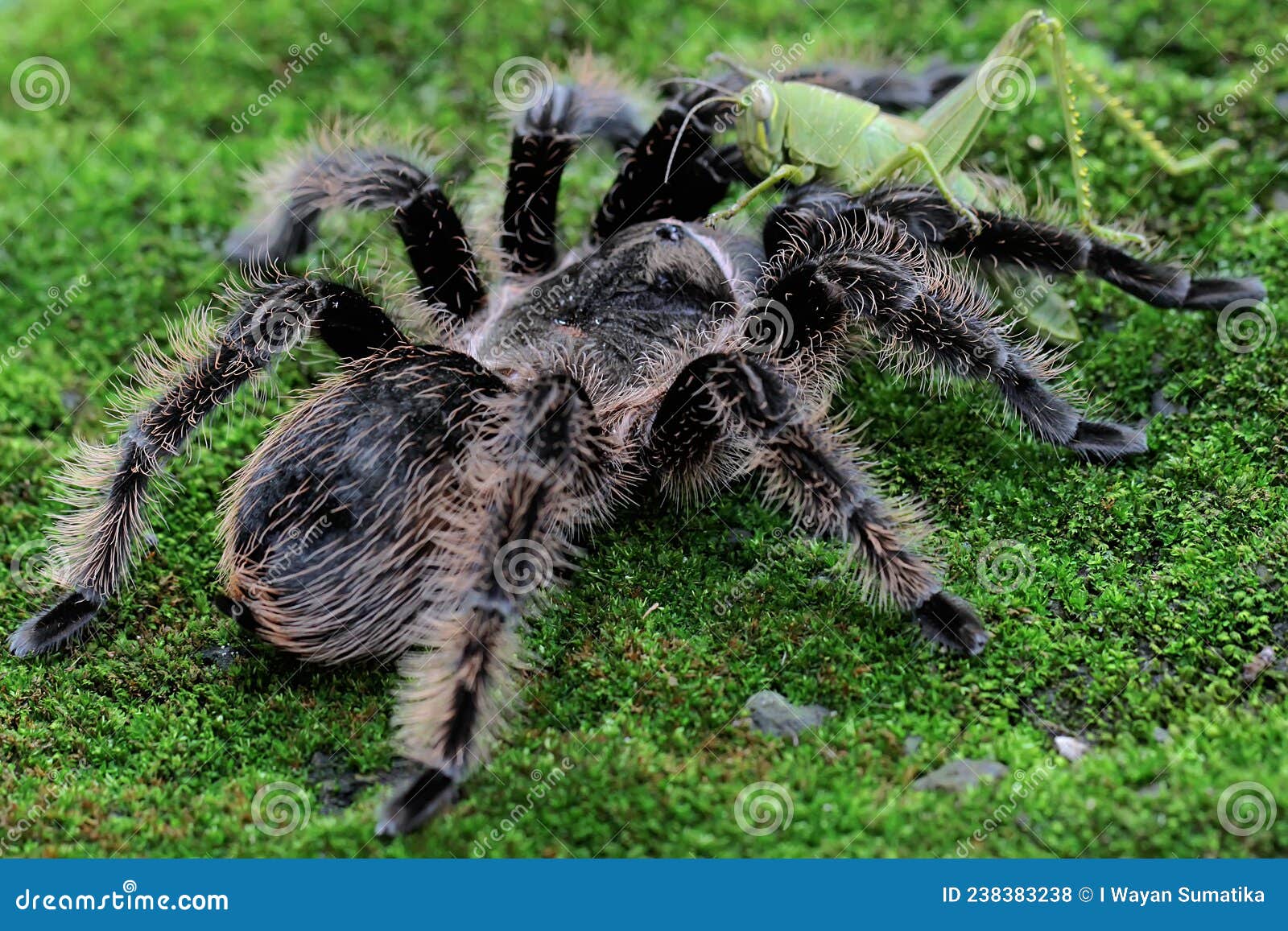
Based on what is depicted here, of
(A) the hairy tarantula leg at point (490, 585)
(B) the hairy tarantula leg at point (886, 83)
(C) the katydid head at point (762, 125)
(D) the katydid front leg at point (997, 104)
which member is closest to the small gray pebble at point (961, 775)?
(A) the hairy tarantula leg at point (490, 585)

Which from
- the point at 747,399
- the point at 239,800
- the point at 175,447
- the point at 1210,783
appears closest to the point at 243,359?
the point at 175,447

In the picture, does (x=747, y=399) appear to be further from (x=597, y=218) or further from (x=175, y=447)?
(x=175, y=447)

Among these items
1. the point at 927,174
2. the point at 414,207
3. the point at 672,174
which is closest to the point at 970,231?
the point at 927,174

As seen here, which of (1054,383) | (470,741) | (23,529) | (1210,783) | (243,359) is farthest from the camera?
(23,529)

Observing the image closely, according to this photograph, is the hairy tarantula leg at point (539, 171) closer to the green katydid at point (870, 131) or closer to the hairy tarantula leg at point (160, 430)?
the green katydid at point (870, 131)

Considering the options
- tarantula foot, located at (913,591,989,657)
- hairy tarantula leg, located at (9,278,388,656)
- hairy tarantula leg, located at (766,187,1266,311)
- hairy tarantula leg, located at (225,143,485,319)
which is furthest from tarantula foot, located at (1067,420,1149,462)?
hairy tarantula leg, located at (9,278,388,656)

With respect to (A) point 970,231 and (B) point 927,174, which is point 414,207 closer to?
(B) point 927,174
